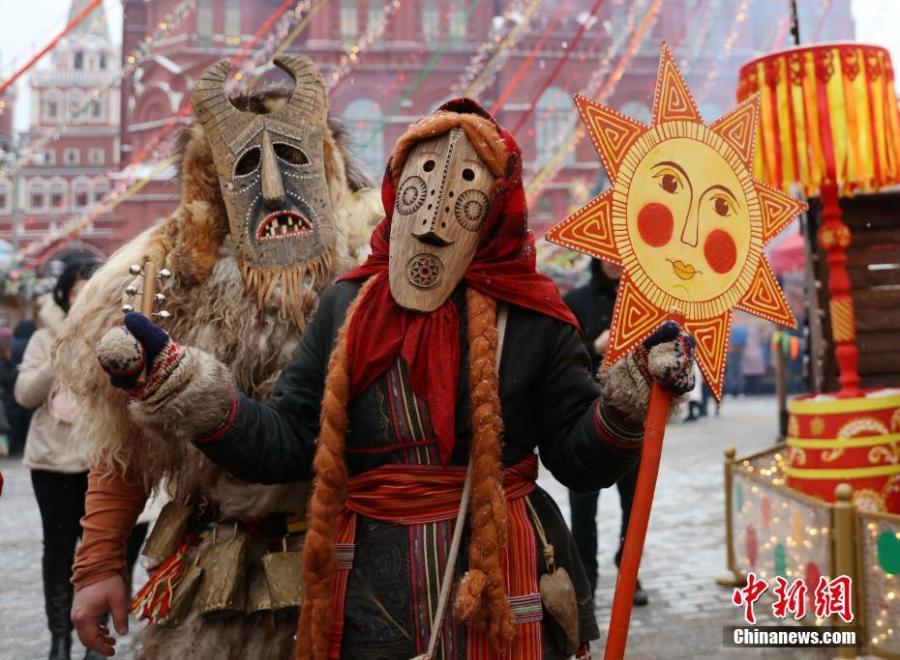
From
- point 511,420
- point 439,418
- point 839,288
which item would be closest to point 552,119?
point 839,288

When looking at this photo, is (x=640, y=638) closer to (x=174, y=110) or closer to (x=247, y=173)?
(x=247, y=173)

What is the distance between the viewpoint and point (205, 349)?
2229 mm

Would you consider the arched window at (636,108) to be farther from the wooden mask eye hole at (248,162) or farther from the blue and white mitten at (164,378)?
the blue and white mitten at (164,378)

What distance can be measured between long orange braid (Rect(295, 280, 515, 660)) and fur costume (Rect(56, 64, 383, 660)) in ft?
1.48

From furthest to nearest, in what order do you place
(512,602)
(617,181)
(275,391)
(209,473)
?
(209,473)
(275,391)
(617,181)
(512,602)

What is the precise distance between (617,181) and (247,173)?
3.45ft

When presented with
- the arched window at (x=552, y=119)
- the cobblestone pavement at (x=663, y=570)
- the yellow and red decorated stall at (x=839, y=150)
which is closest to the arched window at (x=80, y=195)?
the arched window at (x=552, y=119)

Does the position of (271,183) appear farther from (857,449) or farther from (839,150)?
(857,449)

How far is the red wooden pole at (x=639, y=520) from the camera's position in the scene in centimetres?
160

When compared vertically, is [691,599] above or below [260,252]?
below

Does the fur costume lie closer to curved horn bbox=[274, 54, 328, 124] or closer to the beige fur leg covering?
curved horn bbox=[274, 54, 328, 124]

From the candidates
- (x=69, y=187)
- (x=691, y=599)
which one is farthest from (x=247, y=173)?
(x=69, y=187)

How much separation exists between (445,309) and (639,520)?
547 mm

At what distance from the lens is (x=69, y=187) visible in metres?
34.4
